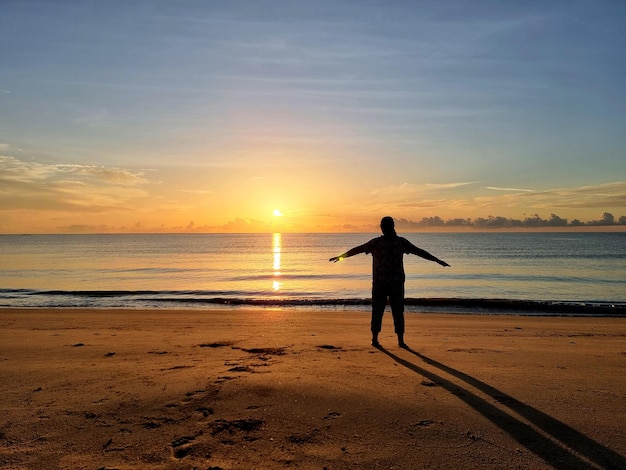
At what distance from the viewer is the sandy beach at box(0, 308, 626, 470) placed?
383 cm

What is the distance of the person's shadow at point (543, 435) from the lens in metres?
A: 3.70

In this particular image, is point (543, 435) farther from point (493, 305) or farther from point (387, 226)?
point (493, 305)

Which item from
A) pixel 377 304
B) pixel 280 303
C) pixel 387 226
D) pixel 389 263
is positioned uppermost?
pixel 387 226

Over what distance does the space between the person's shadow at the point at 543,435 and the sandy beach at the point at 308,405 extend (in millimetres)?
16

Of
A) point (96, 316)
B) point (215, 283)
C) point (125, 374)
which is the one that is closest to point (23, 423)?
point (125, 374)

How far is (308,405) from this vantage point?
4902mm

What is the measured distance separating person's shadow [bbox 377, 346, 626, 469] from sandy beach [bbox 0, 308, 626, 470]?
0.02 meters

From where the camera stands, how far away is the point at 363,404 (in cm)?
491

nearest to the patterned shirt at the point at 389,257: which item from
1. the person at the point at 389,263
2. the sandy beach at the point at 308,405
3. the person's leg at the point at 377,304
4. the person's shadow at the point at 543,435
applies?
the person at the point at 389,263

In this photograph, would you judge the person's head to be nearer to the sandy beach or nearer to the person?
the person

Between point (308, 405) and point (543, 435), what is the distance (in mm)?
2403

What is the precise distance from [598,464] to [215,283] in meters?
32.5

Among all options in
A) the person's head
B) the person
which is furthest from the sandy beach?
the person's head

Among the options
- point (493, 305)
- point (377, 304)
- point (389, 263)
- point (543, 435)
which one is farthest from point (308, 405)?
point (493, 305)
